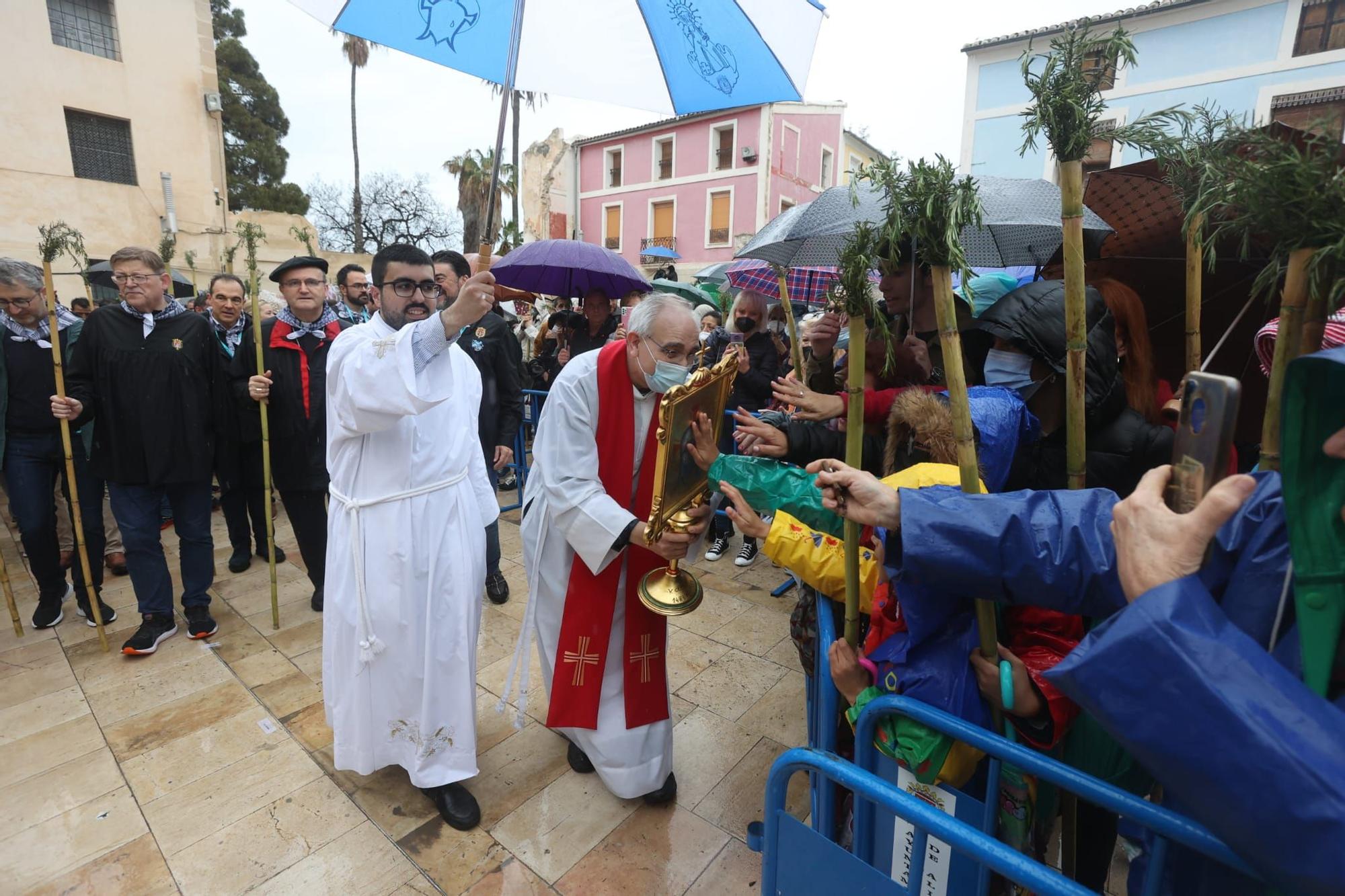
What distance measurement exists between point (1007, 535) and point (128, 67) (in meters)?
19.7

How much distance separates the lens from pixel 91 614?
13.1 feet

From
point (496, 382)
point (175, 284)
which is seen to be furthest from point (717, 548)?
point (175, 284)

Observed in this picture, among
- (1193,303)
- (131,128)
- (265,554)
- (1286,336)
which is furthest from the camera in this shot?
(131,128)

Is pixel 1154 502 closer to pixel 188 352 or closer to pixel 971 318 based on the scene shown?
pixel 971 318

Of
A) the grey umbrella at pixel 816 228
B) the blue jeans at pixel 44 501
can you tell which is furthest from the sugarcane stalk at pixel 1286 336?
the blue jeans at pixel 44 501

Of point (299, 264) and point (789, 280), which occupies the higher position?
point (789, 280)

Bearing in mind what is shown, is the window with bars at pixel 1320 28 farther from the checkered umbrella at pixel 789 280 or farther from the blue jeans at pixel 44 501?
the blue jeans at pixel 44 501

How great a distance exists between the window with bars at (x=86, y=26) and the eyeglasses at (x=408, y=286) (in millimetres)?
17450

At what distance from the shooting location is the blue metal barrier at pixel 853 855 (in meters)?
0.98

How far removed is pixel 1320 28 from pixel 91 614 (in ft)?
73.7

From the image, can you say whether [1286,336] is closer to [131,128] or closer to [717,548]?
[717,548]

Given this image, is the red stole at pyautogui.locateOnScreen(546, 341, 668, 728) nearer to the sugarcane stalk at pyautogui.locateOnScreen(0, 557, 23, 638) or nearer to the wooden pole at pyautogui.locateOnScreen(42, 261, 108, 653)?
the wooden pole at pyautogui.locateOnScreen(42, 261, 108, 653)

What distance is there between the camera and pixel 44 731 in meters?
2.97

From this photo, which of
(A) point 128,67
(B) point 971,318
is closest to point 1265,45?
(B) point 971,318
